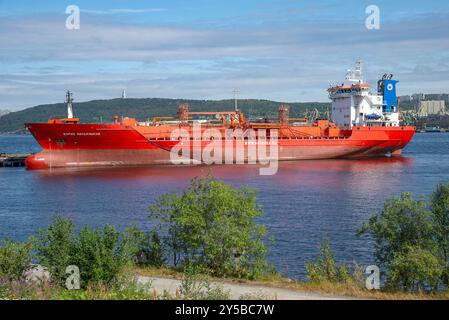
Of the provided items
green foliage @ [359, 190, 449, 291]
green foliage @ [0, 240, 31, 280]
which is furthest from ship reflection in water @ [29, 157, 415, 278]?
green foliage @ [0, 240, 31, 280]

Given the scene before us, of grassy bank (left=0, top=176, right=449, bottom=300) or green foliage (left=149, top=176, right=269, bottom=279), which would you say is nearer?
grassy bank (left=0, top=176, right=449, bottom=300)

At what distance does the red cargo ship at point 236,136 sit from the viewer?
156 ft

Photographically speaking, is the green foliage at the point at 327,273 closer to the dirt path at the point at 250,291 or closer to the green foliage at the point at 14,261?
the dirt path at the point at 250,291

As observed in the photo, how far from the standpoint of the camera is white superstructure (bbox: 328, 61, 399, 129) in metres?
61.0

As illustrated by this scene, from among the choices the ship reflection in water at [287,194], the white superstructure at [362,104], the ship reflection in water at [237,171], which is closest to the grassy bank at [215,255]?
the ship reflection in water at [287,194]

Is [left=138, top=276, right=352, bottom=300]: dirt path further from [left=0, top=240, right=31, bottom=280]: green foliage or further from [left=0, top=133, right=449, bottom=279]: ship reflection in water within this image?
[left=0, top=133, right=449, bottom=279]: ship reflection in water

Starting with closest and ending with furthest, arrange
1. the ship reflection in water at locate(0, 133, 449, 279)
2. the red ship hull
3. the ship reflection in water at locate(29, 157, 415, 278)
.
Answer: the ship reflection in water at locate(29, 157, 415, 278), the ship reflection in water at locate(0, 133, 449, 279), the red ship hull

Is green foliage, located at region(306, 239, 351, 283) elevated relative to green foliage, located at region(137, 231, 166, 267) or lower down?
lower down

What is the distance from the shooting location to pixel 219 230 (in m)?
15.2

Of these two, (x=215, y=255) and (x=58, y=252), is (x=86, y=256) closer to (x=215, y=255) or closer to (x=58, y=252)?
(x=58, y=252)

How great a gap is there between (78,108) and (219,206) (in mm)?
176350

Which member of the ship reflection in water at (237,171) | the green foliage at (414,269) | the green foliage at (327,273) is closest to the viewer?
the green foliage at (414,269)

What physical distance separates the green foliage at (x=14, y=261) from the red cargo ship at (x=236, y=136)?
34.2m

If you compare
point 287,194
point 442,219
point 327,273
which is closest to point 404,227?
point 442,219
